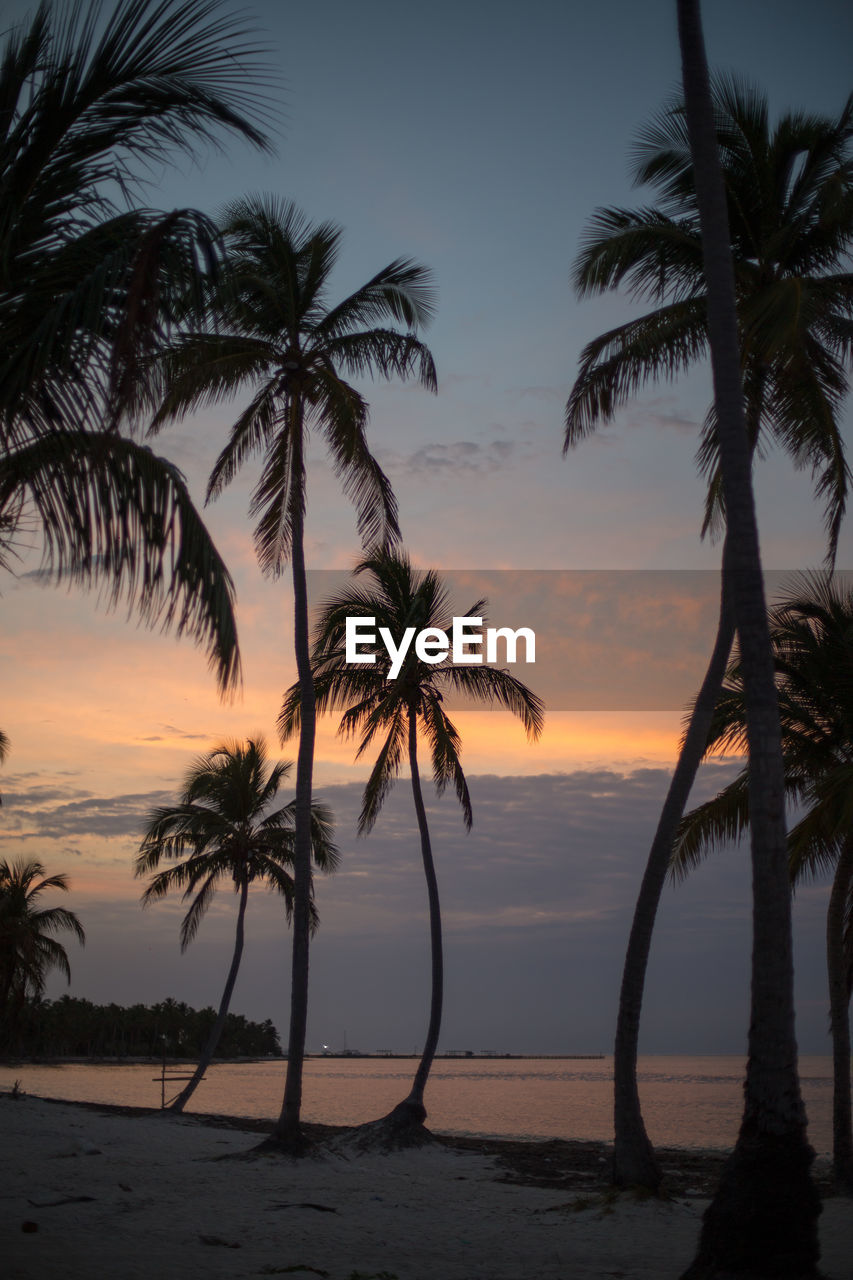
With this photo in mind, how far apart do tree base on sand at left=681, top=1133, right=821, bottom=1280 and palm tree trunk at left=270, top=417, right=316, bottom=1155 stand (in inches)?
375

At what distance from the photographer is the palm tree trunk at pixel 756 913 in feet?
20.8

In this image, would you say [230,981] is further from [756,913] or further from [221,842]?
[756,913]

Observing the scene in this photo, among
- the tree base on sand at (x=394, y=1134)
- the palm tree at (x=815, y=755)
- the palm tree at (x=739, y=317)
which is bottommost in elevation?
the tree base on sand at (x=394, y=1134)

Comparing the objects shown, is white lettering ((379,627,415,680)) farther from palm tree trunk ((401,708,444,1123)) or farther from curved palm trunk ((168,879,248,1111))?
curved palm trunk ((168,879,248,1111))

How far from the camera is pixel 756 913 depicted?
23.6 ft

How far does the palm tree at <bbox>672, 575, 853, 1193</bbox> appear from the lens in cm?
1364

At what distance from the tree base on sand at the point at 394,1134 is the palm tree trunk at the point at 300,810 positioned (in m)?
1.76

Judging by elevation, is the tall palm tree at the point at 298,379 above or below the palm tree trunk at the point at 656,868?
above

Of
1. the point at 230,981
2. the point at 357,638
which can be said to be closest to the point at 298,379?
the point at 357,638

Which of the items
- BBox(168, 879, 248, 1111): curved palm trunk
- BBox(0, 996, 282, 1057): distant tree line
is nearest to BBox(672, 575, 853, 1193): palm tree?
BBox(168, 879, 248, 1111): curved palm trunk

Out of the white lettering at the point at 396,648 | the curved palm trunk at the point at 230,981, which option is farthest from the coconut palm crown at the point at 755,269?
the curved palm trunk at the point at 230,981

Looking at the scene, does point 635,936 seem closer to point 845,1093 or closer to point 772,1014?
point 845,1093

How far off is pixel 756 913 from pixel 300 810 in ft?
32.1

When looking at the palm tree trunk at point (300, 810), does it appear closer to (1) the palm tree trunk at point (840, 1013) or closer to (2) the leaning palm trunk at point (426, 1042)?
(2) the leaning palm trunk at point (426, 1042)
